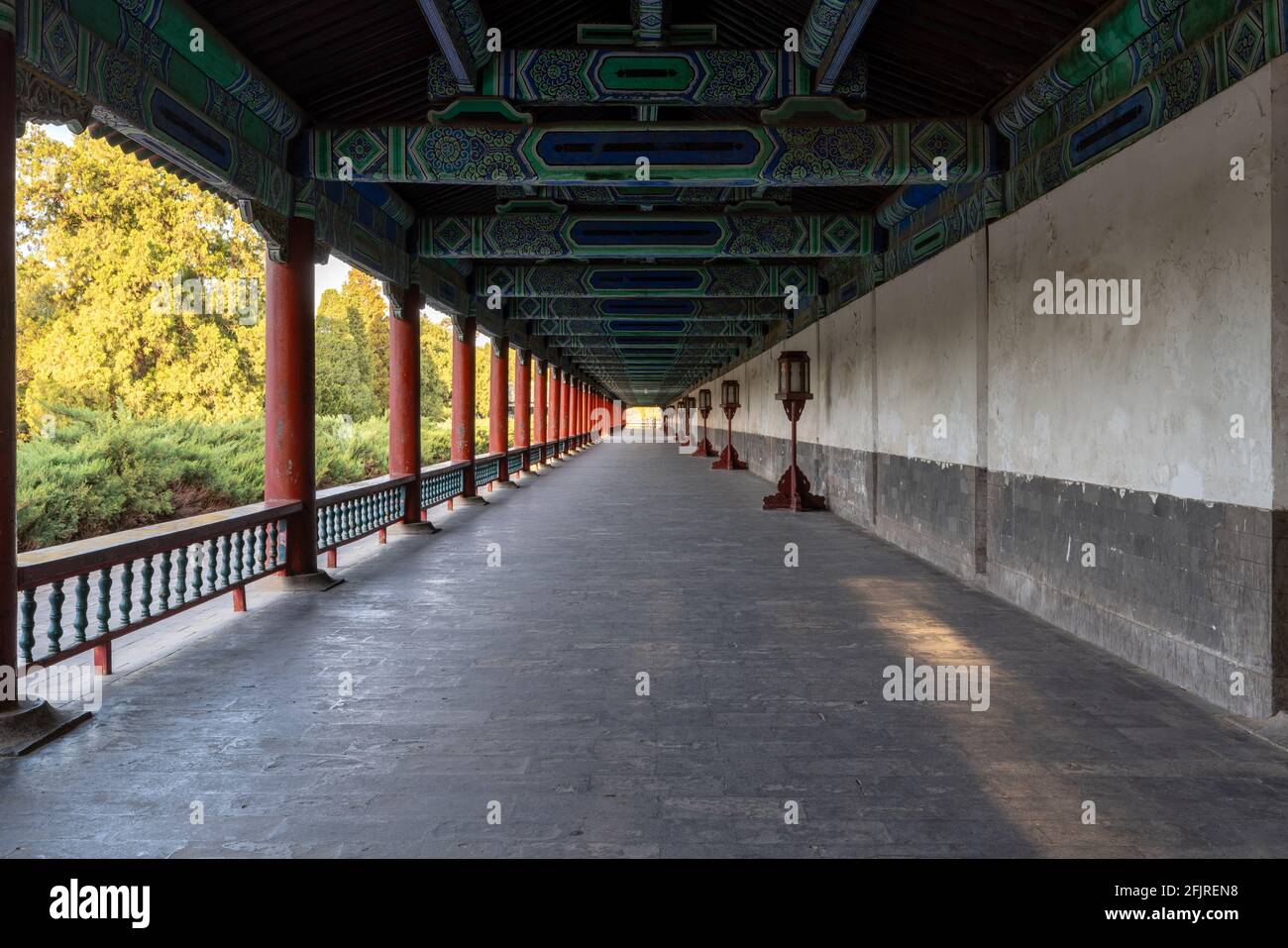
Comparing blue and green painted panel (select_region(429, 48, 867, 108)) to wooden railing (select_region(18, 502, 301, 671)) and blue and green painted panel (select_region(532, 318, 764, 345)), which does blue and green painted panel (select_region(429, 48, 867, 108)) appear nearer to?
wooden railing (select_region(18, 502, 301, 671))

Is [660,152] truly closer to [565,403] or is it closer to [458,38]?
[458,38]

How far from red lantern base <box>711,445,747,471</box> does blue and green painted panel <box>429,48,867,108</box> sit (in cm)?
1814

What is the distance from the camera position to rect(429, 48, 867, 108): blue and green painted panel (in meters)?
7.07

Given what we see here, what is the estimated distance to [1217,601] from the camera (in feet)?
15.0

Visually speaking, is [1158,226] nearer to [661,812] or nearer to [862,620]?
[862,620]

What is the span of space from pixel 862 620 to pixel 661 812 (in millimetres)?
3637

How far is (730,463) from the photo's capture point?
25281mm

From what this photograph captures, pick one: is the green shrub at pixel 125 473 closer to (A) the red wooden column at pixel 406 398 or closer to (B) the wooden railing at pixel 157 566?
(B) the wooden railing at pixel 157 566

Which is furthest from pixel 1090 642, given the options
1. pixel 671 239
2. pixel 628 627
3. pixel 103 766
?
pixel 671 239

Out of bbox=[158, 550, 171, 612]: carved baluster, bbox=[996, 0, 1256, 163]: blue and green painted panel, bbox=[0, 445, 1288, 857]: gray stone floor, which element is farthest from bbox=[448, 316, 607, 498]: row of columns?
bbox=[996, 0, 1256, 163]: blue and green painted panel

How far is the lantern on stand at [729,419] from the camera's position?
23.8 meters

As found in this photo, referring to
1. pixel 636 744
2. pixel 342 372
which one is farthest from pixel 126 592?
pixel 342 372

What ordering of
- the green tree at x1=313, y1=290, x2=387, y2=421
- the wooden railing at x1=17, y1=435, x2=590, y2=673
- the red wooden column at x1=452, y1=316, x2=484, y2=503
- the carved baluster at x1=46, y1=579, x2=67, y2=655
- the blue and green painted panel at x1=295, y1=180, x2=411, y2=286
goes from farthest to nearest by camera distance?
1. the green tree at x1=313, y1=290, x2=387, y2=421
2. the red wooden column at x1=452, y1=316, x2=484, y2=503
3. the blue and green painted panel at x1=295, y1=180, x2=411, y2=286
4. the wooden railing at x1=17, y1=435, x2=590, y2=673
5. the carved baluster at x1=46, y1=579, x2=67, y2=655

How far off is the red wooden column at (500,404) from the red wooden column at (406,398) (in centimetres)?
630
